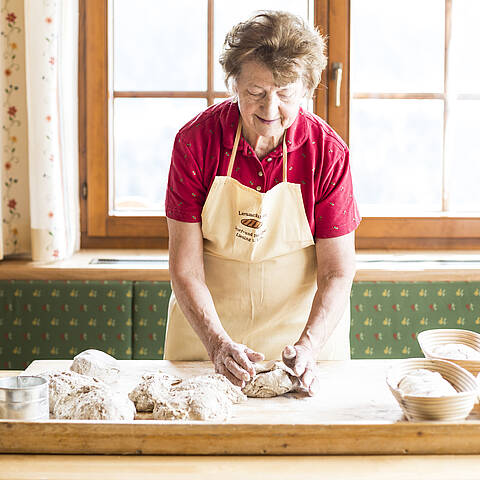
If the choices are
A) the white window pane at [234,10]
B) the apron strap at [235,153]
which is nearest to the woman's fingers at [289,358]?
the apron strap at [235,153]

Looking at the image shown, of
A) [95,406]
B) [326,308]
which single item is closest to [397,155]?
[326,308]

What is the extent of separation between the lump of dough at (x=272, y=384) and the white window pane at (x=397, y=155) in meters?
1.59

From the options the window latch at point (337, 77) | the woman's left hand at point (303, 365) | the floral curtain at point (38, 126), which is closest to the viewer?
the woman's left hand at point (303, 365)

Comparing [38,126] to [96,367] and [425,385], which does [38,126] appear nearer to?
[96,367]

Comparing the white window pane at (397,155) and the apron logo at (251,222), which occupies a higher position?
the white window pane at (397,155)

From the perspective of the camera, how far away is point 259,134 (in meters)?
1.75

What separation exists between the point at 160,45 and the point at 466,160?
142 cm

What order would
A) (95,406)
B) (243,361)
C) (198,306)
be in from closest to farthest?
(95,406) → (243,361) → (198,306)

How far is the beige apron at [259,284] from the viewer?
192cm

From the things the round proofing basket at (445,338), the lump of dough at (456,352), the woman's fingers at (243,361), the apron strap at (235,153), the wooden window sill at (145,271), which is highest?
the apron strap at (235,153)

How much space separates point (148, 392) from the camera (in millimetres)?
1479

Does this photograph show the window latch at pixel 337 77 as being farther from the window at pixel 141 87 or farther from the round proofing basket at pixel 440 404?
the round proofing basket at pixel 440 404

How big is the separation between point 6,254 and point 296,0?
1582 millimetres

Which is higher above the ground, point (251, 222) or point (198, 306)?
point (251, 222)
